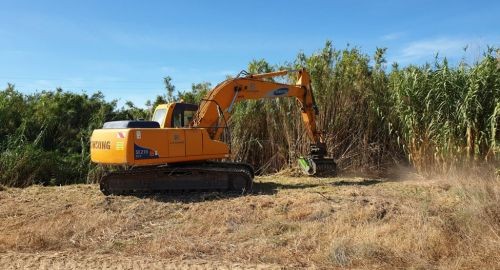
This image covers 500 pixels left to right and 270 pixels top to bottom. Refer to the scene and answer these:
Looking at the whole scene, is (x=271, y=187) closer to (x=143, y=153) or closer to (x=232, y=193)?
(x=232, y=193)

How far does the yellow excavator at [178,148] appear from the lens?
8.72 metres

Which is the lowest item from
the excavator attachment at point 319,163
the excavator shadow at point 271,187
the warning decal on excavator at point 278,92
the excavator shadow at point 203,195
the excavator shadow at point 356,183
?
the excavator shadow at point 203,195

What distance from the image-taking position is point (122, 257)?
17.7 ft

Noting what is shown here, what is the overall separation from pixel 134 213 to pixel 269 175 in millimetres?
5026

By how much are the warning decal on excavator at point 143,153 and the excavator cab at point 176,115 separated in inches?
37.1

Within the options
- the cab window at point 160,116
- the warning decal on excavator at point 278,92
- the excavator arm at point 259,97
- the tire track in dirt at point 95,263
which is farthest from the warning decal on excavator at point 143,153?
the tire track in dirt at point 95,263

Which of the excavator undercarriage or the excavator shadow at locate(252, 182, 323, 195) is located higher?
the excavator undercarriage

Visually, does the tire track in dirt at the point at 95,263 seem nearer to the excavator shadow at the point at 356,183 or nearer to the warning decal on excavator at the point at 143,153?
the warning decal on excavator at the point at 143,153

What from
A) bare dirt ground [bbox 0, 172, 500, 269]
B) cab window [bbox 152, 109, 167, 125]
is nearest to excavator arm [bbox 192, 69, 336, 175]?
cab window [bbox 152, 109, 167, 125]

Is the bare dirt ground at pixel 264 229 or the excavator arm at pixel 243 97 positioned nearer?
the bare dirt ground at pixel 264 229

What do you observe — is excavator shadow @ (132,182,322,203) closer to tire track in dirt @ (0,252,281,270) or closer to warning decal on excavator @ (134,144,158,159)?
warning decal on excavator @ (134,144,158,159)

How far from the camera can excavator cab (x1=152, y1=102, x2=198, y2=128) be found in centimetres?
964

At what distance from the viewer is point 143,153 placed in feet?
28.4

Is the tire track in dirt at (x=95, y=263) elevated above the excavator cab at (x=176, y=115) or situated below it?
below
